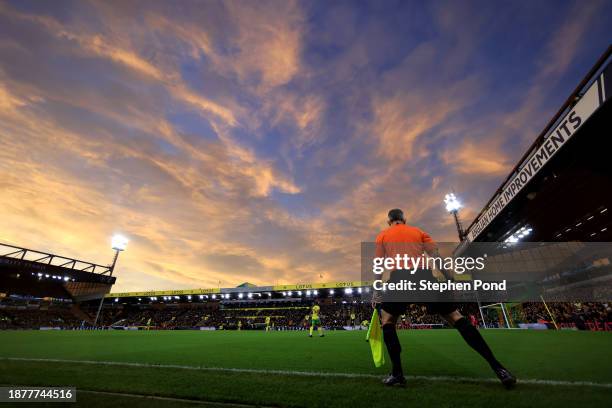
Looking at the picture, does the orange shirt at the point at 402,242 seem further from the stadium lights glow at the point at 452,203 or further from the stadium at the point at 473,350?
the stadium lights glow at the point at 452,203

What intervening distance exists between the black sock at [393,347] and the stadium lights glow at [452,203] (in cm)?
1949

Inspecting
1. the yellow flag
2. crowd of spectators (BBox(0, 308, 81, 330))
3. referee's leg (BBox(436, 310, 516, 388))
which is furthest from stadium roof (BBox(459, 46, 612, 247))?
crowd of spectators (BBox(0, 308, 81, 330))

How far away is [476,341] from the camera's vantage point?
3045 millimetres

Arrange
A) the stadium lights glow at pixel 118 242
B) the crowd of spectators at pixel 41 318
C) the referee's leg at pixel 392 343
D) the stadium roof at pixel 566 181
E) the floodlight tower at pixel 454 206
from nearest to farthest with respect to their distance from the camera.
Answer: the referee's leg at pixel 392 343
the stadium roof at pixel 566 181
the floodlight tower at pixel 454 206
the stadium lights glow at pixel 118 242
the crowd of spectators at pixel 41 318

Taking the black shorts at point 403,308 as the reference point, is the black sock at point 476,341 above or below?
below

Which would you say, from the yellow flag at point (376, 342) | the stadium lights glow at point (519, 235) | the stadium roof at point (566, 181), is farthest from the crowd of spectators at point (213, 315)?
the yellow flag at point (376, 342)

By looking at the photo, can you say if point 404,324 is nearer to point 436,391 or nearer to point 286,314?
point 286,314

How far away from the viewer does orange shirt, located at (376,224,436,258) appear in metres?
3.50

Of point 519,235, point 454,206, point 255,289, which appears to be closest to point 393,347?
point 519,235

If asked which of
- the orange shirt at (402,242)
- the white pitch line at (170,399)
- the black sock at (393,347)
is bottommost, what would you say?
the white pitch line at (170,399)

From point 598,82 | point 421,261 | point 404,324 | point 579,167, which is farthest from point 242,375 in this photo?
point 404,324

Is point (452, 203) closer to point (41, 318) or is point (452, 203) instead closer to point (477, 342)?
point (477, 342)

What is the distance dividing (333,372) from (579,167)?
10.7 m

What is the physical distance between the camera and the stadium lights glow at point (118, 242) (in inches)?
1613
